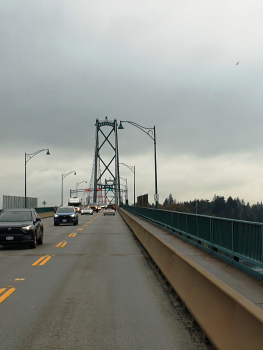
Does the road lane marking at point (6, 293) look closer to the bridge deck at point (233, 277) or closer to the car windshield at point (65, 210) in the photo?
the bridge deck at point (233, 277)

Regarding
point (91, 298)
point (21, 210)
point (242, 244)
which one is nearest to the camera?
point (91, 298)

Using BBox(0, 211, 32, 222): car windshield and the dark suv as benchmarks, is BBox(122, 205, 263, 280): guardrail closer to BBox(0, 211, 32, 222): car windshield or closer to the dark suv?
BBox(0, 211, 32, 222): car windshield

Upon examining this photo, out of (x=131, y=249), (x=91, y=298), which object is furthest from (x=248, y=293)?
(x=131, y=249)

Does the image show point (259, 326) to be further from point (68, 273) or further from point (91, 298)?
point (68, 273)

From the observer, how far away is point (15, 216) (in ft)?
64.2

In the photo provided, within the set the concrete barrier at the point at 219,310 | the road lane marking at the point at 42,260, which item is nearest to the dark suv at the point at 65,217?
the road lane marking at the point at 42,260

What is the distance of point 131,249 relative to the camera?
61.0 ft

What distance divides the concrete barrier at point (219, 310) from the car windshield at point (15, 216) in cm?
1186

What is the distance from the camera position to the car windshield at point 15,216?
19.3 m

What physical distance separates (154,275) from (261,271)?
129 inches

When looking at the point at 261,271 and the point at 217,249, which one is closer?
the point at 261,271

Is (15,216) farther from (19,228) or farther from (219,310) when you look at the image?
(219,310)

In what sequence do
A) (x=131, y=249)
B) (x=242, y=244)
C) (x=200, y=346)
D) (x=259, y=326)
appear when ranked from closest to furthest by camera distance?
(x=259, y=326) < (x=200, y=346) < (x=242, y=244) < (x=131, y=249)

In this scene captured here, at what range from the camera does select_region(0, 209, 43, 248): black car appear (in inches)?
717
